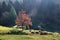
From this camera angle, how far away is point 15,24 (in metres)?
8.18

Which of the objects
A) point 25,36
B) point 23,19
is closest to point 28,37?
point 25,36

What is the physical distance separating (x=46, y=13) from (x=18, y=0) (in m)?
1.39

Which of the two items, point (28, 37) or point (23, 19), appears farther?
point (23, 19)

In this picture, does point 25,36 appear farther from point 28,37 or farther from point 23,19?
point 23,19

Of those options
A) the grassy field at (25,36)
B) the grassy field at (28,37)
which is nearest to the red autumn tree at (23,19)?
the grassy field at (25,36)

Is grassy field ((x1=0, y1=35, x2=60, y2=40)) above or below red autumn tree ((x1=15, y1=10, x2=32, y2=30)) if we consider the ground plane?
below

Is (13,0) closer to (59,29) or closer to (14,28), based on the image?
(14,28)

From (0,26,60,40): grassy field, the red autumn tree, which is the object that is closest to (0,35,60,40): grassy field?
(0,26,60,40): grassy field

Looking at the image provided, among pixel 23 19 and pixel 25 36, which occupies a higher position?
pixel 23 19

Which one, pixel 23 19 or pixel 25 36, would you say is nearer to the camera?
pixel 25 36

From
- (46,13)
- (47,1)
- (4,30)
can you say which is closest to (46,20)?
(46,13)

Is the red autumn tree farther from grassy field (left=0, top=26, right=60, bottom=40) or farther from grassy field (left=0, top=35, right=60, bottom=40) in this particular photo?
grassy field (left=0, top=35, right=60, bottom=40)

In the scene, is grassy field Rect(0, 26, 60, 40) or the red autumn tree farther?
the red autumn tree

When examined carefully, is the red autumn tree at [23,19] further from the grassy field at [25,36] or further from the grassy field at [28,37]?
the grassy field at [28,37]
